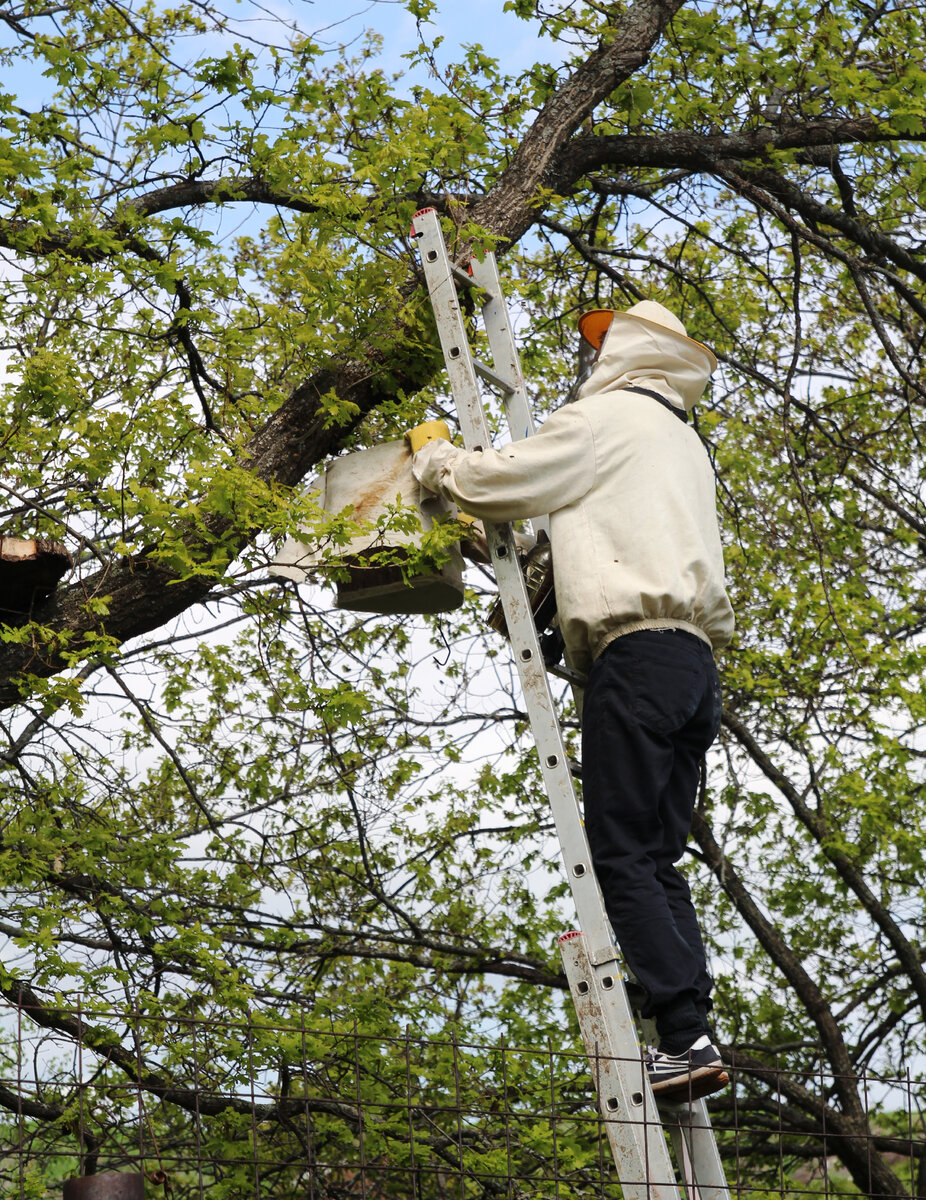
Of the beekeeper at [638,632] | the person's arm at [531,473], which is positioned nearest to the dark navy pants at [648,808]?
the beekeeper at [638,632]

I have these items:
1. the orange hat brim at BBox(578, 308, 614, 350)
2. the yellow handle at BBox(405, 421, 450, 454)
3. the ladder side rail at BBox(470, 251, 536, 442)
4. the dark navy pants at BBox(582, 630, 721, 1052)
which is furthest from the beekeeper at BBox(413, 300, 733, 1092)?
the ladder side rail at BBox(470, 251, 536, 442)

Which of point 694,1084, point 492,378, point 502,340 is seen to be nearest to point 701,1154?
Result: point 694,1084

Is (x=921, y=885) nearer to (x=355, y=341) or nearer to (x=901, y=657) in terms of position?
(x=901, y=657)

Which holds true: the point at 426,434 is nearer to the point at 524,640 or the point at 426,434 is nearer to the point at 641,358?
the point at 641,358

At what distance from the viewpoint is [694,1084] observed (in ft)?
10.4

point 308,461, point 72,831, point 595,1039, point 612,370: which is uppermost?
point 308,461

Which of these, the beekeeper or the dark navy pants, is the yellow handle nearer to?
the beekeeper

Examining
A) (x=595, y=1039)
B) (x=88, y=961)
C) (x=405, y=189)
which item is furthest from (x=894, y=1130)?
(x=405, y=189)

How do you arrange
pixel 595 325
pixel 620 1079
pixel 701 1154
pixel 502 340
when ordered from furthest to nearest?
pixel 502 340 < pixel 595 325 < pixel 701 1154 < pixel 620 1079

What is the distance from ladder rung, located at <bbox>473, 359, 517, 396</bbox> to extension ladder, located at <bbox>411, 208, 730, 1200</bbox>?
2 centimetres

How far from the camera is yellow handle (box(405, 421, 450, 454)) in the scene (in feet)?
12.8

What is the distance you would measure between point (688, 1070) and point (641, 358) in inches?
74.8

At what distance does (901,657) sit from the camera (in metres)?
6.81

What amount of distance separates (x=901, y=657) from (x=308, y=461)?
11.8 ft
